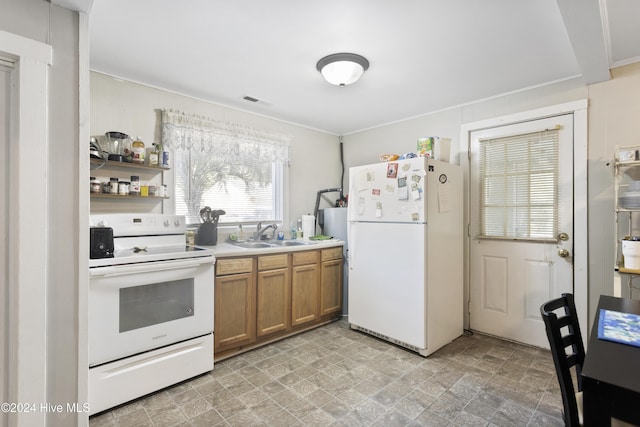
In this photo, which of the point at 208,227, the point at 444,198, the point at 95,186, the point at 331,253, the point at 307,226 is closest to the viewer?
the point at 95,186

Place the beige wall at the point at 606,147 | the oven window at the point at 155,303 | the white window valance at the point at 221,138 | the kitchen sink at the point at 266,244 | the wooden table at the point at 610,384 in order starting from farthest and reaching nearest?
the kitchen sink at the point at 266,244 → the white window valance at the point at 221,138 → the beige wall at the point at 606,147 → the oven window at the point at 155,303 → the wooden table at the point at 610,384

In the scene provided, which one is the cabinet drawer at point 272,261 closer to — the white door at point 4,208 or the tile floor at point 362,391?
the tile floor at point 362,391

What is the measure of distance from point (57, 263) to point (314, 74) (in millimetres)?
2027

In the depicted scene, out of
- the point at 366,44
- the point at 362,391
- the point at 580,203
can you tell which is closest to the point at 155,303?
the point at 362,391

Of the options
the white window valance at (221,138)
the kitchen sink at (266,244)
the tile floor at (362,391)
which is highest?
the white window valance at (221,138)

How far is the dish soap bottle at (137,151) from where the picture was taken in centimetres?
241

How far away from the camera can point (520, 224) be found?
2.77m

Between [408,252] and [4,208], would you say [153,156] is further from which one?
[408,252]

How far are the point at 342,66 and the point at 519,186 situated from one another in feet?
6.25

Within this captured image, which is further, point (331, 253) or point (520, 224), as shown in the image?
point (331, 253)

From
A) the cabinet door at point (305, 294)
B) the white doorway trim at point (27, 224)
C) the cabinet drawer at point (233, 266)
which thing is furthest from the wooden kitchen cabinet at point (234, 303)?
the white doorway trim at point (27, 224)

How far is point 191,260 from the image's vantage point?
2.17 metres

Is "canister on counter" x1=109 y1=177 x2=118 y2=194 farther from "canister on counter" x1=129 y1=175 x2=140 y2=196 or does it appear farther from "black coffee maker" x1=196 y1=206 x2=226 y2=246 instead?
"black coffee maker" x1=196 y1=206 x2=226 y2=246

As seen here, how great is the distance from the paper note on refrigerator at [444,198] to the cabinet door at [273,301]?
1490 mm
